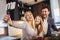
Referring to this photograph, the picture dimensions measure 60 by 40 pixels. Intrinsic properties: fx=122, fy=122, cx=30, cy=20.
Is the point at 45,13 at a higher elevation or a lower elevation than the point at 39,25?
higher

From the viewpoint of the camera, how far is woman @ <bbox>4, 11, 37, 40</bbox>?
4.11 feet

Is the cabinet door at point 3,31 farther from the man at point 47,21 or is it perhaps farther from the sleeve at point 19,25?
the man at point 47,21

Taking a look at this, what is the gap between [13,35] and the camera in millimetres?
1227

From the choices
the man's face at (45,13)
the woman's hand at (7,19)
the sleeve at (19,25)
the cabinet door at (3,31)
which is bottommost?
the cabinet door at (3,31)

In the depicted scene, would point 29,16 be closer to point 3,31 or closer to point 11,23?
→ point 11,23

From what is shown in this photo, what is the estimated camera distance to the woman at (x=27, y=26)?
1.25m

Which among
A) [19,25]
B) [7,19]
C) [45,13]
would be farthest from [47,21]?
[7,19]

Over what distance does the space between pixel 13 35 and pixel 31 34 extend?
19cm

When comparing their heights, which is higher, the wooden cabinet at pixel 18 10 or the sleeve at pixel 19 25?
the wooden cabinet at pixel 18 10

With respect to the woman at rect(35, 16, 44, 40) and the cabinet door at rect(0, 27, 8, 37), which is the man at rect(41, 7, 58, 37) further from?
the cabinet door at rect(0, 27, 8, 37)

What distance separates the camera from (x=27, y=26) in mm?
1272

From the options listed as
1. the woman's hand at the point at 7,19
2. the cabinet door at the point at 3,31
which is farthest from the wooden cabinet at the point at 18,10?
the cabinet door at the point at 3,31

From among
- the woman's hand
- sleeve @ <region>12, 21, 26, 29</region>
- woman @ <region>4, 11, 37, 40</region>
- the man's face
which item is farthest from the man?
the woman's hand

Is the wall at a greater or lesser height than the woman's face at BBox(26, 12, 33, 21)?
greater
